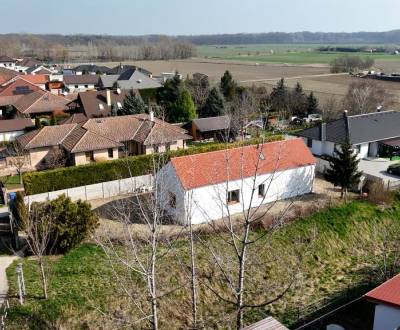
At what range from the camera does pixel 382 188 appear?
29.7 metres

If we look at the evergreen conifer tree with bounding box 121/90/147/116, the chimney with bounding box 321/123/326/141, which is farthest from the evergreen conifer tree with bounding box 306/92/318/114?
the evergreen conifer tree with bounding box 121/90/147/116

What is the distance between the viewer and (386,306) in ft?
54.7

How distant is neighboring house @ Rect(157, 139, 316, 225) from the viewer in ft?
83.1

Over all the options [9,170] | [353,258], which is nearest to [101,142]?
[9,170]

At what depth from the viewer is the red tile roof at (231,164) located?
2555 centimetres

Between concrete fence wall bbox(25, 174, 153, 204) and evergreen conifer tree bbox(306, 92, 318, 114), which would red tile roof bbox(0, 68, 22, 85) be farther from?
concrete fence wall bbox(25, 174, 153, 204)

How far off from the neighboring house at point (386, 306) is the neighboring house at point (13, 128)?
37.7m

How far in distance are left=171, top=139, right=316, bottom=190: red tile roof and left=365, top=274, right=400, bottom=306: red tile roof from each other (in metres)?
8.94

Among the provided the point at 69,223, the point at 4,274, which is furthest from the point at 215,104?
the point at 4,274

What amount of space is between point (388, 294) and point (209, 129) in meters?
A: 28.7

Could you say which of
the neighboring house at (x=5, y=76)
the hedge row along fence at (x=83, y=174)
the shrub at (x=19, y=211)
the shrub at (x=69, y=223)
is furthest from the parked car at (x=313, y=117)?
the neighboring house at (x=5, y=76)

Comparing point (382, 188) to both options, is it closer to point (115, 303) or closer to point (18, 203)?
point (115, 303)

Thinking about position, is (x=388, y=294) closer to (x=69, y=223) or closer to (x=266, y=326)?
(x=266, y=326)

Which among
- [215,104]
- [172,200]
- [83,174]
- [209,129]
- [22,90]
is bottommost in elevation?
[172,200]
